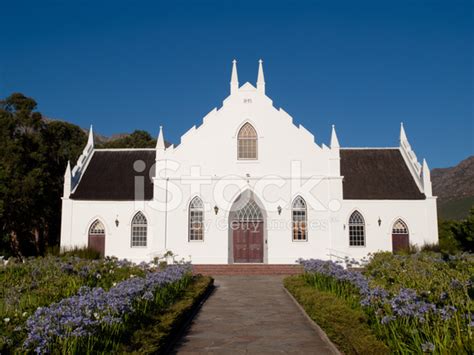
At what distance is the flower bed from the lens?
6.57 m

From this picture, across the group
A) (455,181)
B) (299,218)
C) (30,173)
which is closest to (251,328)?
(299,218)

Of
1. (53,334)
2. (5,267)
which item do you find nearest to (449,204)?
(5,267)

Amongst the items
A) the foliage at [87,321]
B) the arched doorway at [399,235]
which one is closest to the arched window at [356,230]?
the arched doorway at [399,235]

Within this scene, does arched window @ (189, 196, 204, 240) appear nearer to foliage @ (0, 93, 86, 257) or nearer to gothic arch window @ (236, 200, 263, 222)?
gothic arch window @ (236, 200, 263, 222)

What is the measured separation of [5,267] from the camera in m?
17.8

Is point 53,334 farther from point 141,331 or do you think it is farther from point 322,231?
point 322,231

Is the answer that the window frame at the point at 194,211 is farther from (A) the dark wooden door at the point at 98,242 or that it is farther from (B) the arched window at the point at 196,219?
(A) the dark wooden door at the point at 98,242

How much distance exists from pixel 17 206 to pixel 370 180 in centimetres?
2547

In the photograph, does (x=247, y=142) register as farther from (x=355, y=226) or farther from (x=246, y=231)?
(x=355, y=226)

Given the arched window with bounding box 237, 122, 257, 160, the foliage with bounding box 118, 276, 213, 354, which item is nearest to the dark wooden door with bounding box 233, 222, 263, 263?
the arched window with bounding box 237, 122, 257, 160

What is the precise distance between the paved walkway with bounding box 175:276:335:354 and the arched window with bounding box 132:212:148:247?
1360cm

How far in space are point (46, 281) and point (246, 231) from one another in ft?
50.3

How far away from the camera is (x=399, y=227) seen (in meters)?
29.8

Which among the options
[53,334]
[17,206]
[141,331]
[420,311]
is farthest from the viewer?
[17,206]
